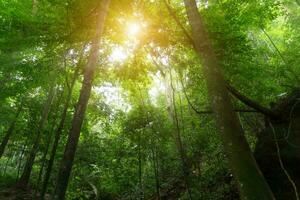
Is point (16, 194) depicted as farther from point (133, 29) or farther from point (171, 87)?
point (133, 29)

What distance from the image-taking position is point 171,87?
984cm

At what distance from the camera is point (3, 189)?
12.9m

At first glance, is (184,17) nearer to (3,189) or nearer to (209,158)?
(209,158)

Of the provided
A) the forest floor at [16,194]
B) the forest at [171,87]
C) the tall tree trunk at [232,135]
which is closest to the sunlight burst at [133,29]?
the forest at [171,87]

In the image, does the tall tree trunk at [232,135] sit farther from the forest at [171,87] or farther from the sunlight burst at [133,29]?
the sunlight burst at [133,29]

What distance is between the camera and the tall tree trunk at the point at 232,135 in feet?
10.6

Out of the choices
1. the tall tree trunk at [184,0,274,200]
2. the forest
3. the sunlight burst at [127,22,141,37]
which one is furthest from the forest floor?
the tall tree trunk at [184,0,274,200]

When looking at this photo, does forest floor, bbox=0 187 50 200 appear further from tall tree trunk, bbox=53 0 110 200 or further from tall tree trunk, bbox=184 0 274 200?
tall tree trunk, bbox=184 0 274 200

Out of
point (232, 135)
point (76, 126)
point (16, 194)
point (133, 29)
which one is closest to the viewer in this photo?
point (232, 135)

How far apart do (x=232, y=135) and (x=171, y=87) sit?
6411mm

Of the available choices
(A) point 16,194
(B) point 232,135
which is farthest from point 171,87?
(A) point 16,194

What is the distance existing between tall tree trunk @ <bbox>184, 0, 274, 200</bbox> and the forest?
0.04ft

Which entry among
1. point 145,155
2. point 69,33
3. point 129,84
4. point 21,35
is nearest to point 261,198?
point 69,33

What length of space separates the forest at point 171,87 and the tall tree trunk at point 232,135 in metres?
0.01
